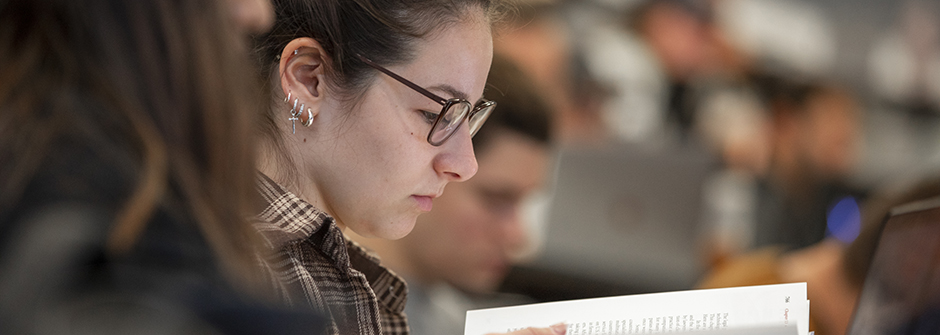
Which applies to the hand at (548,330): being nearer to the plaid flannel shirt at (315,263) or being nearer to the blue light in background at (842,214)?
the plaid flannel shirt at (315,263)

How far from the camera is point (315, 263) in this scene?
0.92m

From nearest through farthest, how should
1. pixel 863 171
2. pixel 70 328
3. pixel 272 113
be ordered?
pixel 70 328 < pixel 272 113 < pixel 863 171

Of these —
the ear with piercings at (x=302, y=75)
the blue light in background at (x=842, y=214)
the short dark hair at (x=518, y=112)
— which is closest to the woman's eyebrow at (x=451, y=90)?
the ear with piercings at (x=302, y=75)

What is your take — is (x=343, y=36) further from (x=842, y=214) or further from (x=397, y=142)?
(x=842, y=214)

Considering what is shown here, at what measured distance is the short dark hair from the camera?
6.09ft

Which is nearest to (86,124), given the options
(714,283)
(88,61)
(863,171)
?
(88,61)

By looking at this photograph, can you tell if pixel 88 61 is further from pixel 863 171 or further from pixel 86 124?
pixel 863 171

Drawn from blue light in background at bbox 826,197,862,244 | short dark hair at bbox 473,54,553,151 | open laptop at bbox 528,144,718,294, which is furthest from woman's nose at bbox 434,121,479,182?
blue light in background at bbox 826,197,862,244

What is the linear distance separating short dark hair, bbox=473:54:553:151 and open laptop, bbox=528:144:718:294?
650 mm

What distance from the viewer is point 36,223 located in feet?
1.40

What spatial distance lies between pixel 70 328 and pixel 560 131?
2375mm

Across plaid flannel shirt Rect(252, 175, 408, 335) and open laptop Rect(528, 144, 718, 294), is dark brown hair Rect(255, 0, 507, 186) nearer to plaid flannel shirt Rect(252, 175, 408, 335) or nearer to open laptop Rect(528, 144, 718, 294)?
plaid flannel shirt Rect(252, 175, 408, 335)

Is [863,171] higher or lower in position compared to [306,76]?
higher

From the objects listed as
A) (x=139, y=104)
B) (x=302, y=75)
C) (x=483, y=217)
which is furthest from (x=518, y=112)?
(x=139, y=104)
